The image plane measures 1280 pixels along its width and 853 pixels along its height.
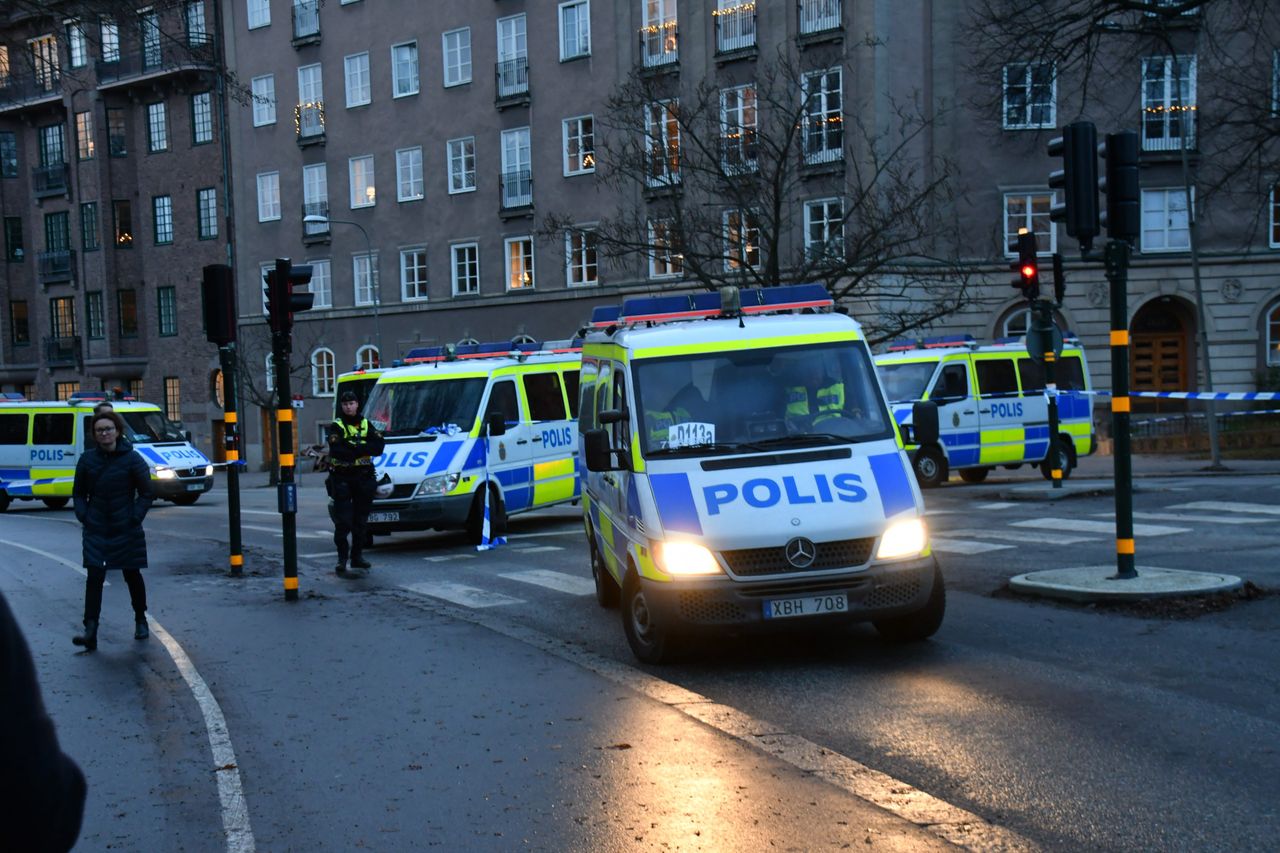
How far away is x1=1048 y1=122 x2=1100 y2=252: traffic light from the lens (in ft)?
35.8

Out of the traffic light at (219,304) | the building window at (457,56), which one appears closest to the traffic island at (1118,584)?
the traffic light at (219,304)

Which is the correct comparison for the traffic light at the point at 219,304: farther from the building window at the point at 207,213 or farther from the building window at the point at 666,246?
the building window at the point at 207,213

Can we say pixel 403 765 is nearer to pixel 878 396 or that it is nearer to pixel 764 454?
pixel 764 454

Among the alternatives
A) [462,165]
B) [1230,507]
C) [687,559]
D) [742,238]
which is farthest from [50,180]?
[687,559]

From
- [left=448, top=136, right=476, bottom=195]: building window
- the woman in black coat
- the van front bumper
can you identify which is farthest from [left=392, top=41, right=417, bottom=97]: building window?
the van front bumper

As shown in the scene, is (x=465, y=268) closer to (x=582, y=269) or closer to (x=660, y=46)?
(x=582, y=269)

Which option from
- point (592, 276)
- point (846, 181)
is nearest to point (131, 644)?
point (846, 181)

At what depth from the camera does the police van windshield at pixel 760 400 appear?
369 inches

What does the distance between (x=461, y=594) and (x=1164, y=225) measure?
30.7 meters

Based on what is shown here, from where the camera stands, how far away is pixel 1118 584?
35.1 ft

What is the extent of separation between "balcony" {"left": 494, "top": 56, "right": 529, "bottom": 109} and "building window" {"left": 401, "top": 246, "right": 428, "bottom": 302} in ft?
19.7

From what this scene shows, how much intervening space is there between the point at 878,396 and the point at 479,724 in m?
3.70

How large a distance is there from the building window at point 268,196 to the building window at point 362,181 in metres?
4.30

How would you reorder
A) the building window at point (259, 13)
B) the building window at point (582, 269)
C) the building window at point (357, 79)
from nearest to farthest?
1. the building window at point (582, 269)
2. the building window at point (357, 79)
3. the building window at point (259, 13)
